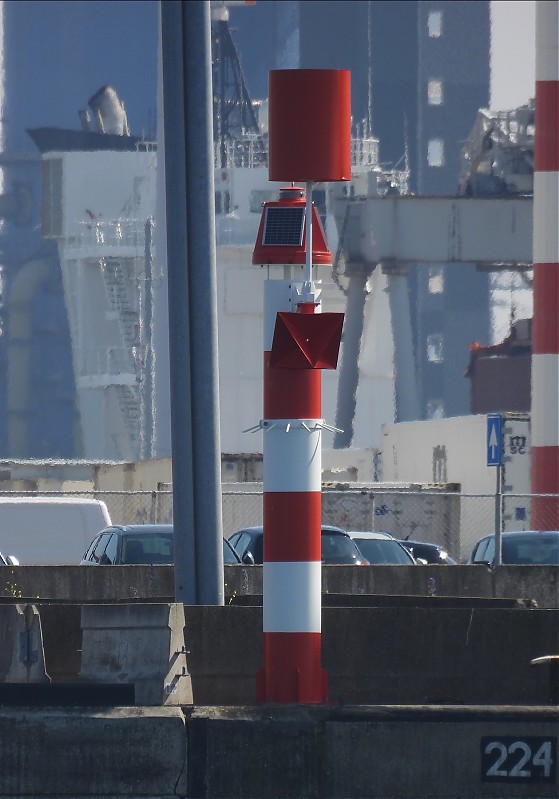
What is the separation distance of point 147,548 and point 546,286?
1249 centimetres

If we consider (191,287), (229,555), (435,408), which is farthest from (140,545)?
(435,408)

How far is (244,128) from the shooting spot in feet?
242

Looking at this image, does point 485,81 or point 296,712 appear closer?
point 296,712

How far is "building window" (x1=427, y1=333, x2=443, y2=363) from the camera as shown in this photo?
114125mm

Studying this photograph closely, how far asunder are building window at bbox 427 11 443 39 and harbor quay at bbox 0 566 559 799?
11434cm

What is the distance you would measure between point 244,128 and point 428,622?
66146mm

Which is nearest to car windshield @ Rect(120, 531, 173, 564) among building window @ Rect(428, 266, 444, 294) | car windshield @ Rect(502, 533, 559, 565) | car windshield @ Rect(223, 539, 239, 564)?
car windshield @ Rect(223, 539, 239, 564)

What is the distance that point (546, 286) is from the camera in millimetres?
29047

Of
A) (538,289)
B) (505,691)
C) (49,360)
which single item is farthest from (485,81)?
(505,691)

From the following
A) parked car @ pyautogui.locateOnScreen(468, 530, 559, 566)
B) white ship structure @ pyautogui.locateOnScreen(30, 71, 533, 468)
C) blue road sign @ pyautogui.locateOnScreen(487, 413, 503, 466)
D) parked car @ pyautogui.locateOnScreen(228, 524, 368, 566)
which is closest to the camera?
parked car @ pyautogui.locateOnScreen(228, 524, 368, 566)

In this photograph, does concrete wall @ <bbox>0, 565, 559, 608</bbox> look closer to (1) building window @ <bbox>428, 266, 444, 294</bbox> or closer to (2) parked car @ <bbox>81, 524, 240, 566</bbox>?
(2) parked car @ <bbox>81, 524, 240, 566</bbox>

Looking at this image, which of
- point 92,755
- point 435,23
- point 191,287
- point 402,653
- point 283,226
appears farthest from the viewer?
point 435,23

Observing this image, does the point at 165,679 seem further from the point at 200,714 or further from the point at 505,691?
the point at 505,691

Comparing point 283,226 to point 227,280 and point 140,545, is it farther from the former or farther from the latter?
point 227,280
